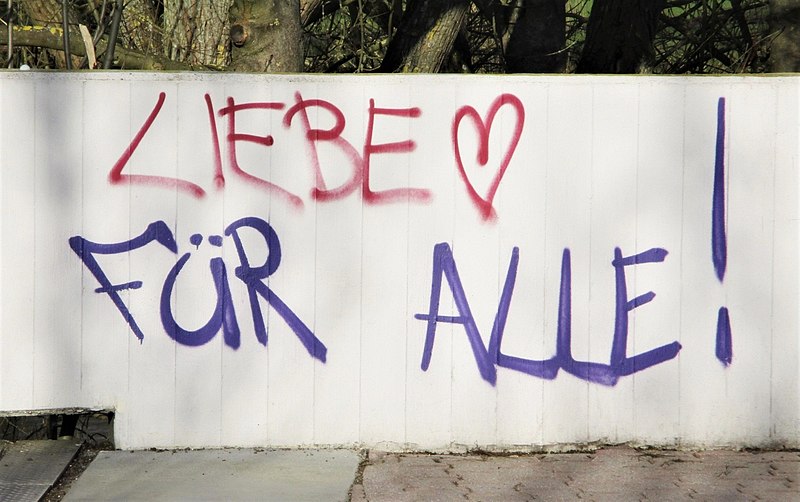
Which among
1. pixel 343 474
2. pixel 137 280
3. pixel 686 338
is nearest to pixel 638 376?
pixel 686 338

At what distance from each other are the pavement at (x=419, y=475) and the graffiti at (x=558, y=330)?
39 centimetres

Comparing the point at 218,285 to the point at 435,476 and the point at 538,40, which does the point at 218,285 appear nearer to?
the point at 435,476

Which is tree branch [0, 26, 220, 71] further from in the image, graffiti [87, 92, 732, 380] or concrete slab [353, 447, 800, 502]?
concrete slab [353, 447, 800, 502]

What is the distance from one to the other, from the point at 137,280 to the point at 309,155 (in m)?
0.96

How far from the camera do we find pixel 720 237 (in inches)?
196

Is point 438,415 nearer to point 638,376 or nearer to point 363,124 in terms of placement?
point 638,376

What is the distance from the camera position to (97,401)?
4934 mm

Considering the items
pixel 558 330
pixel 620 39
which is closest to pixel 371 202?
pixel 558 330

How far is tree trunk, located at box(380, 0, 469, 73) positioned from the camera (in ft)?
26.1

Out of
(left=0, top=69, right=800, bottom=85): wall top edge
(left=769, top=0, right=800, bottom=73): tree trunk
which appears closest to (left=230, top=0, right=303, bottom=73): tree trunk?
(left=0, top=69, right=800, bottom=85): wall top edge

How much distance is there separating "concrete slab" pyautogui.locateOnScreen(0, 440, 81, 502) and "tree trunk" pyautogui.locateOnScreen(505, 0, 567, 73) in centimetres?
611

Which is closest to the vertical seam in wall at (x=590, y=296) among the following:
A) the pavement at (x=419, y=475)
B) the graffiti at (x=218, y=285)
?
the pavement at (x=419, y=475)

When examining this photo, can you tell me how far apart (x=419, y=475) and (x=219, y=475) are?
2.83 ft

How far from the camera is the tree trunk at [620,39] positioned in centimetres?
860
